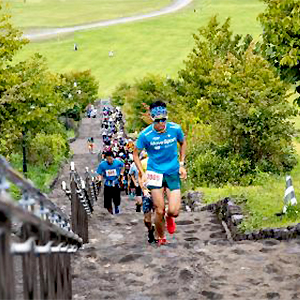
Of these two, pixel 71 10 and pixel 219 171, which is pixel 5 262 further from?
pixel 71 10

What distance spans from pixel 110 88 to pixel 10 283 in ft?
277

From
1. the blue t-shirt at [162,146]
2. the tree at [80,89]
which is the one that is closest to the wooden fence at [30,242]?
the blue t-shirt at [162,146]

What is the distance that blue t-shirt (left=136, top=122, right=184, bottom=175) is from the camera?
7.27 m

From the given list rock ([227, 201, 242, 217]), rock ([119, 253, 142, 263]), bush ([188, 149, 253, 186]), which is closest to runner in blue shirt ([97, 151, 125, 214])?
rock ([227, 201, 242, 217])

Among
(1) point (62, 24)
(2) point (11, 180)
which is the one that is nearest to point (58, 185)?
(2) point (11, 180)

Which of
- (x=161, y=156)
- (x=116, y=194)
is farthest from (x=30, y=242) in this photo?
(x=116, y=194)

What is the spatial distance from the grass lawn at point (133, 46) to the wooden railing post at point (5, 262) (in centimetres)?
8132

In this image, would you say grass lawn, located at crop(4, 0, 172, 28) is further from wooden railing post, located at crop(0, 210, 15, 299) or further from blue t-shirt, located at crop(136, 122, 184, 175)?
wooden railing post, located at crop(0, 210, 15, 299)

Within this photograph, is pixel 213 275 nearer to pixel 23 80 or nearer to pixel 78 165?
pixel 23 80

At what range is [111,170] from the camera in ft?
38.2

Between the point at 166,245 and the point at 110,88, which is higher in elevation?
the point at 166,245

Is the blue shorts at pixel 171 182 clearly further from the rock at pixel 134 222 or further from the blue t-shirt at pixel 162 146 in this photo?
the rock at pixel 134 222

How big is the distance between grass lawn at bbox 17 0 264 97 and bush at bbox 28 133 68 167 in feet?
158

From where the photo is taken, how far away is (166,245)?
773 cm
